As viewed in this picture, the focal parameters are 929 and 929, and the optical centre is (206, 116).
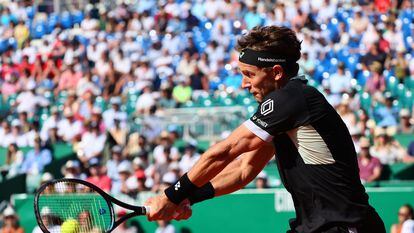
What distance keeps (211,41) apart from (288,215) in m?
6.85

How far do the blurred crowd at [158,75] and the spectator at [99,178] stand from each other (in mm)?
31

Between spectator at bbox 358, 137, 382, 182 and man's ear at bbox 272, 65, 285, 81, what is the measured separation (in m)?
7.51

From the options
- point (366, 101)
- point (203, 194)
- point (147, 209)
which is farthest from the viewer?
point (366, 101)

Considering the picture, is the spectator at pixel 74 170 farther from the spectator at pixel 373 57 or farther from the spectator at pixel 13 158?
the spectator at pixel 373 57

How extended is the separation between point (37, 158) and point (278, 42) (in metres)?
10.9

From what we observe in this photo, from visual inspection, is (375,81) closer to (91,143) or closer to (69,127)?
(91,143)

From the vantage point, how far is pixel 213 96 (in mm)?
15789

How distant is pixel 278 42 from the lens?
441 centimetres

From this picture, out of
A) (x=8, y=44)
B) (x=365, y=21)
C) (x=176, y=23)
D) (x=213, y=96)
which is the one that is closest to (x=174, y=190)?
(x=213, y=96)

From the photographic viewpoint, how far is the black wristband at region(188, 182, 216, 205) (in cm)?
468

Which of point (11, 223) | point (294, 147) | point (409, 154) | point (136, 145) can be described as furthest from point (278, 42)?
point (136, 145)

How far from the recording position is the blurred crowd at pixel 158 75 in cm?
1331

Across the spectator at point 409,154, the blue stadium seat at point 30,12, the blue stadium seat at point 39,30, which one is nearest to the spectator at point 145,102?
the spectator at point 409,154

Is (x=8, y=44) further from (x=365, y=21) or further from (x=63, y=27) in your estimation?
(x=365, y=21)
